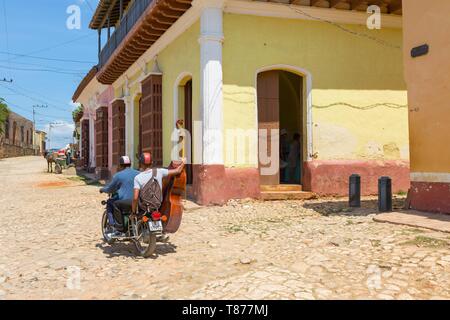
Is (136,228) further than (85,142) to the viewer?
No

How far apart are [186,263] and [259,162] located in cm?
516

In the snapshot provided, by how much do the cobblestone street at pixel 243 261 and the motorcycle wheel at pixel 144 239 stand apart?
0.36ft

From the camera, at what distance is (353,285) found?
13.0 ft

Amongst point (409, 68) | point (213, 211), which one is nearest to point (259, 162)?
point (213, 211)

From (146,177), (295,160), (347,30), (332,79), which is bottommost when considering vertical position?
(146,177)

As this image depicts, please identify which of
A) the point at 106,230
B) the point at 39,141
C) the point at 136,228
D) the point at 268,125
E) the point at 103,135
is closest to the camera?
the point at 136,228

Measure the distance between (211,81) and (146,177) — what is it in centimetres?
424

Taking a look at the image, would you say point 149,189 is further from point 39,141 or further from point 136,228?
point 39,141

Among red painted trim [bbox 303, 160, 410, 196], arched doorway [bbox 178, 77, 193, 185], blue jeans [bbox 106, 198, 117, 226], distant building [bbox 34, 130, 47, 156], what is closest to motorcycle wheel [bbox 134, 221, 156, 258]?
blue jeans [bbox 106, 198, 117, 226]

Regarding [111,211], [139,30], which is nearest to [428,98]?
[111,211]

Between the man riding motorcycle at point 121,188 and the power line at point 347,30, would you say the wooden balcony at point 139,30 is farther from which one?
the man riding motorcycle at point 121,188

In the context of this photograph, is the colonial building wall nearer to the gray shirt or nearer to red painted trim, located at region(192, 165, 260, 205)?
red painted trim, located at region(192, 165, 260, 205)

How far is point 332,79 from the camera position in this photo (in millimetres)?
10242
